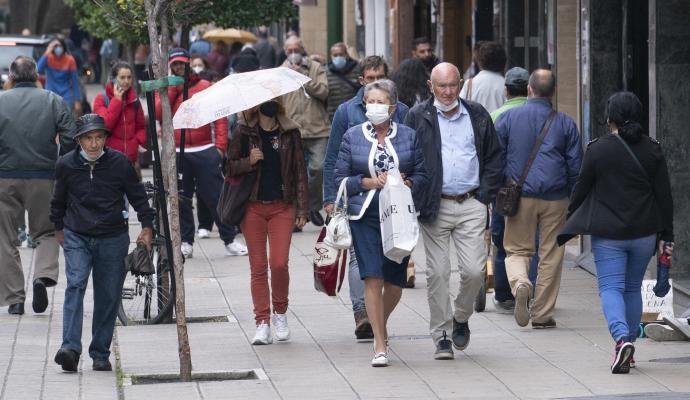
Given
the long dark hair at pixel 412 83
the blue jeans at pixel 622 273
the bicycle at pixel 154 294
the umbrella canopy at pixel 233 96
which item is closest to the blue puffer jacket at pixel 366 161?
the umbrella canopy at pixel 233 96

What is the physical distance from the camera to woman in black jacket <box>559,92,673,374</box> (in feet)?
29.4

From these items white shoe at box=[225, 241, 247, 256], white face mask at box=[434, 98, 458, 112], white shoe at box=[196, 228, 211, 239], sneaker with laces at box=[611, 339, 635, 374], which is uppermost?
white face mask at box=[434, 98, 458, 112]

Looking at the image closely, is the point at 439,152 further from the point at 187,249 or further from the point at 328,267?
the point at 187,249

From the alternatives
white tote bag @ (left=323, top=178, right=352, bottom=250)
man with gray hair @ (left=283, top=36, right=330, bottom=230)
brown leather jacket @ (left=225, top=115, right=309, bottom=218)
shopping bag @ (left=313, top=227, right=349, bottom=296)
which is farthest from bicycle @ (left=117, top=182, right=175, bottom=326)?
man with gray hair @ (left=283, top=36, right=330, bottom=230)

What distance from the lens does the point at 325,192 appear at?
31.8 feet

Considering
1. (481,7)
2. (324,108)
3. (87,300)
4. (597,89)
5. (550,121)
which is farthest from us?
(481,7)

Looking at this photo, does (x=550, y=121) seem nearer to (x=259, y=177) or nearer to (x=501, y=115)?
(x=501, y=115)

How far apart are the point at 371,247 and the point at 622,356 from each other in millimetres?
1575

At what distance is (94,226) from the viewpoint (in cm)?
930

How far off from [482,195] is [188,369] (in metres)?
2.01

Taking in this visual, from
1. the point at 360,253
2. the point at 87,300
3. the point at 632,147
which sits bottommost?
the point at 87,300

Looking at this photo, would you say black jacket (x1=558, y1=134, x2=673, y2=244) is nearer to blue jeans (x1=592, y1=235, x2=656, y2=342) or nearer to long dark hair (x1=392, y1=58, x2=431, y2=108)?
blue jeans (x1=592, y1=235, x2=656, y2=342)

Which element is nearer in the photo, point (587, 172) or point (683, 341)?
point (587, 172)

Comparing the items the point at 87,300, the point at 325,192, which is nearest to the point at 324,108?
the point at 87,300
